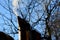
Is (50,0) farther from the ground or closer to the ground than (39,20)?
farther from the ground

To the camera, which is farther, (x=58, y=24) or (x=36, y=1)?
(x=58, y=24)

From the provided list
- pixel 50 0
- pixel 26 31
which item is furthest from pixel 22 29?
pixel 50 0

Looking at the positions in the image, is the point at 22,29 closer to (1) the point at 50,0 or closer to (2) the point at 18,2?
(2) the point at 18,2

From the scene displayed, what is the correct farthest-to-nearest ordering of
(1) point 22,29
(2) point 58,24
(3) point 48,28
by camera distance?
(2) point 58,24 → (3) point 48,28 → (1) point 22,29

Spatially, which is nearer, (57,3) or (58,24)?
(57,3)

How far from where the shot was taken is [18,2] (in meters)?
17.0

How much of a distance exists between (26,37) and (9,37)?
1438 millimetres

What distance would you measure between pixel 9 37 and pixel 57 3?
171 inches

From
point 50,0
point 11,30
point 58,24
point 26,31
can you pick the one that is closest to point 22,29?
point 26,31

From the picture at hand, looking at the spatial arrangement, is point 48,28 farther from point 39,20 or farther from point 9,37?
point 9,37

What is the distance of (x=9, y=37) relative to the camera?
18422 mm

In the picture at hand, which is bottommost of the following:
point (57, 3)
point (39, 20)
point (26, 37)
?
point (26, 37)

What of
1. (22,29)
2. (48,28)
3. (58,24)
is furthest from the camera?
(58,24)

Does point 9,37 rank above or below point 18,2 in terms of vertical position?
below
